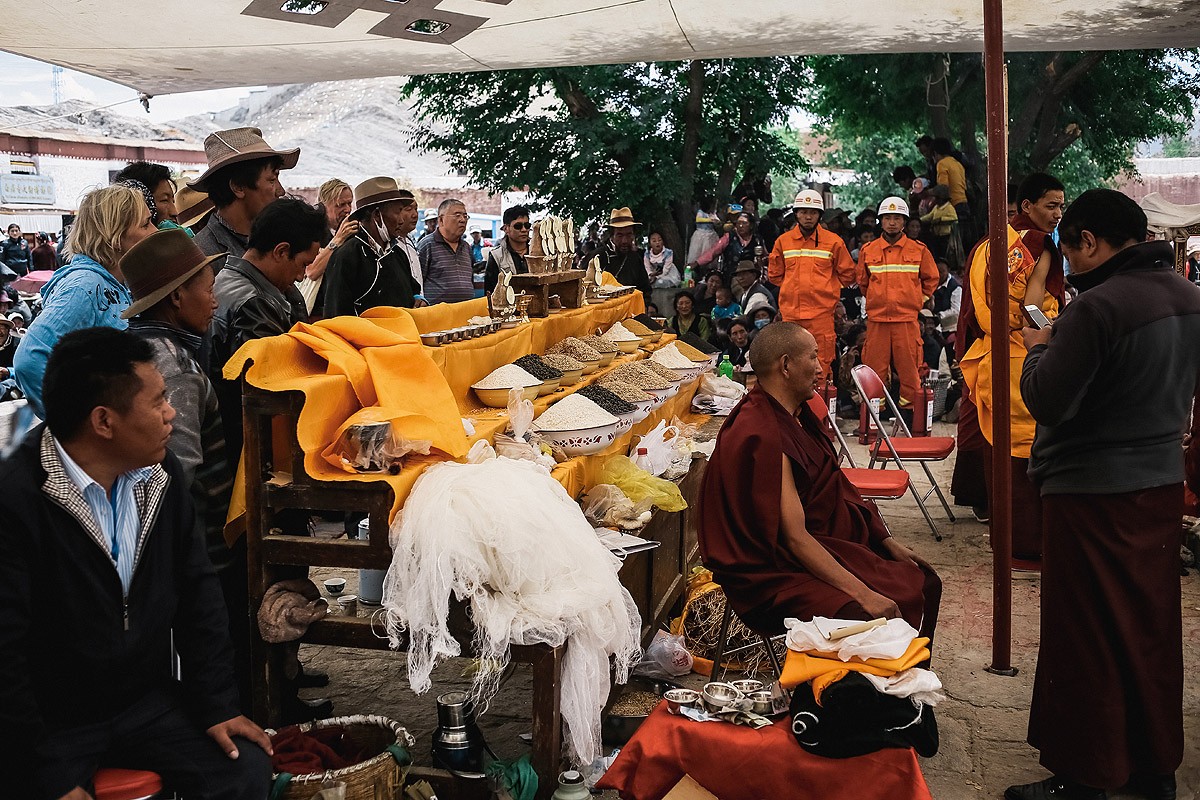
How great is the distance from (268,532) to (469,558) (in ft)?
2.58

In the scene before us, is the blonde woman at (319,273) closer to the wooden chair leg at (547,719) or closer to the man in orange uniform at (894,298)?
the wooden chair leg at (547,719)

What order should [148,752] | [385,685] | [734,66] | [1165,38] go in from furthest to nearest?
[734,66] → [1165,38] → [385,685] → [148,752]

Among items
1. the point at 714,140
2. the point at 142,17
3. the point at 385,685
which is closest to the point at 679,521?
the point at 385,685

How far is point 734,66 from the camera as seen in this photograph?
13844mm

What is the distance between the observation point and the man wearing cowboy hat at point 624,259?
1049cm

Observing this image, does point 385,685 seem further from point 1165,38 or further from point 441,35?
point 1165,38

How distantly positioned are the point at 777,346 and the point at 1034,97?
12.3 metres

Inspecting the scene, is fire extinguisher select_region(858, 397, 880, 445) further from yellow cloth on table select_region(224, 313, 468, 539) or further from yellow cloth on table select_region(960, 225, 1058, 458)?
yellow cloth on table select_region(224, 313, 468, 539)

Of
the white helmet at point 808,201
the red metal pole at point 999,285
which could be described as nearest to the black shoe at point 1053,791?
the red metal pole at point 999,285

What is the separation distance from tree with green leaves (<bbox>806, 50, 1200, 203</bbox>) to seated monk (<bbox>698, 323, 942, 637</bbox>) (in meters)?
11.7

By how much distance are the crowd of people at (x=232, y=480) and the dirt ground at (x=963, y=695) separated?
0.23 meters

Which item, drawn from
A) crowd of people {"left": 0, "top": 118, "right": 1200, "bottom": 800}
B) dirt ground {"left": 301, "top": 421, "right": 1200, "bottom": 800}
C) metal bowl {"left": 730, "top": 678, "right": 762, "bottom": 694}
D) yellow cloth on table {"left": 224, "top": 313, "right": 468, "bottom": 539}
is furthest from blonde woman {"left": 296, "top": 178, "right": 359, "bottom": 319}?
metal bowl {"left": 730, "top": 678, "right": 762, "bottom": 694}

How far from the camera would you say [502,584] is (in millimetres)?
3318

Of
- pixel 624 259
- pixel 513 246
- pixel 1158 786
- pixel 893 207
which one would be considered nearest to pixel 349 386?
pixel 1158 786
